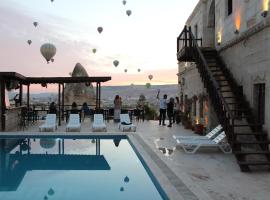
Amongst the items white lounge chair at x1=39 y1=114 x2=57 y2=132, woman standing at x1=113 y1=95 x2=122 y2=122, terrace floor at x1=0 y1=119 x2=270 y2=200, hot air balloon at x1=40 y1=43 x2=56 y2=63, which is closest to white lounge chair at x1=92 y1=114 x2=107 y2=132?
white lounge chair at x1=39 y1=114 x2=57 y2=132

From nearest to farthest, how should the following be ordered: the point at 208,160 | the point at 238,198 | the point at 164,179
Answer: the point at 238,198
the point at 164,179
the point at 208,160

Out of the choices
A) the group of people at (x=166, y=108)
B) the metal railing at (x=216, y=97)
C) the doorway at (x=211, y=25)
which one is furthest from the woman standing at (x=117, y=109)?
the metal railing at (x=216, y=97)

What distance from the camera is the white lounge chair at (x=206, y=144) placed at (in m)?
12.4

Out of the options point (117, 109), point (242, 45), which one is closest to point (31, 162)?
point (242, 45)

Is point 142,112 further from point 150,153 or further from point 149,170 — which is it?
point 149,170

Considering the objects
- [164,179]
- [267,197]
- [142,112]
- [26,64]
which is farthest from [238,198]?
[26,64]

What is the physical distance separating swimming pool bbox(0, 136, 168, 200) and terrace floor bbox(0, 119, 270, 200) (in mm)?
337

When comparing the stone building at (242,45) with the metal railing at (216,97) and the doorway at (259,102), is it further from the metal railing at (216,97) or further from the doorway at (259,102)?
the metal railing at (216,97)

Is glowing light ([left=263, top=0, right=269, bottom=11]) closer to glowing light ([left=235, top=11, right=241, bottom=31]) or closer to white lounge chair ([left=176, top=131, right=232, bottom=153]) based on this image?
glowing light ([left=235, top=11, right=241, bottom=31])

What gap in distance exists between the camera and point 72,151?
14320 millimetres

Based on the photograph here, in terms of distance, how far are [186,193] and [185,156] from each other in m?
4.42

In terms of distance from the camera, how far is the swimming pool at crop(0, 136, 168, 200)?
27.9 ft

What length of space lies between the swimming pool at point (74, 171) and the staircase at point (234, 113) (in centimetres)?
259

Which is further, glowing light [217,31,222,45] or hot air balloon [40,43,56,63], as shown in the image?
hot air balloon [40,43,56,63]
